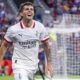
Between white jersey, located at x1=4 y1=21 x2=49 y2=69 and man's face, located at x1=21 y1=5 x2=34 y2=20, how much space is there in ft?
0.75

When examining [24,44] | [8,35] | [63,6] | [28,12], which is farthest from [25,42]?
[63,6]

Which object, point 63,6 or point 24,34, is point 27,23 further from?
point 63,6

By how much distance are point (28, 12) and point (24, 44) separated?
56 cm

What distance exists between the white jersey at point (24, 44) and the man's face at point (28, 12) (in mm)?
227

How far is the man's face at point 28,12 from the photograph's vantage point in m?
8.58

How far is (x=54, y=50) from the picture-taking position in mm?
18844

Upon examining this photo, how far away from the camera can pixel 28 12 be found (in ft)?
28.2

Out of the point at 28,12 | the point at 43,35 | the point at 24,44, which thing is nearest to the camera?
the point at 28,12

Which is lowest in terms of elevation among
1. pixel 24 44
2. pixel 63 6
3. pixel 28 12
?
pixel 63 6

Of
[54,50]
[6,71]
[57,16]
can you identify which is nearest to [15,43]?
[6,71]

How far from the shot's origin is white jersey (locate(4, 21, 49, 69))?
8.70 m

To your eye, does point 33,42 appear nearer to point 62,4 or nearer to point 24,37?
point 24,37

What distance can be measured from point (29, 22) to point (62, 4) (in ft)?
56.1

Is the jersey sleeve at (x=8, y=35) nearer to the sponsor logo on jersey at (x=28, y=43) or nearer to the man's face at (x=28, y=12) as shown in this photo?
the sponsor logo on jersey at (x=28, y=43)
